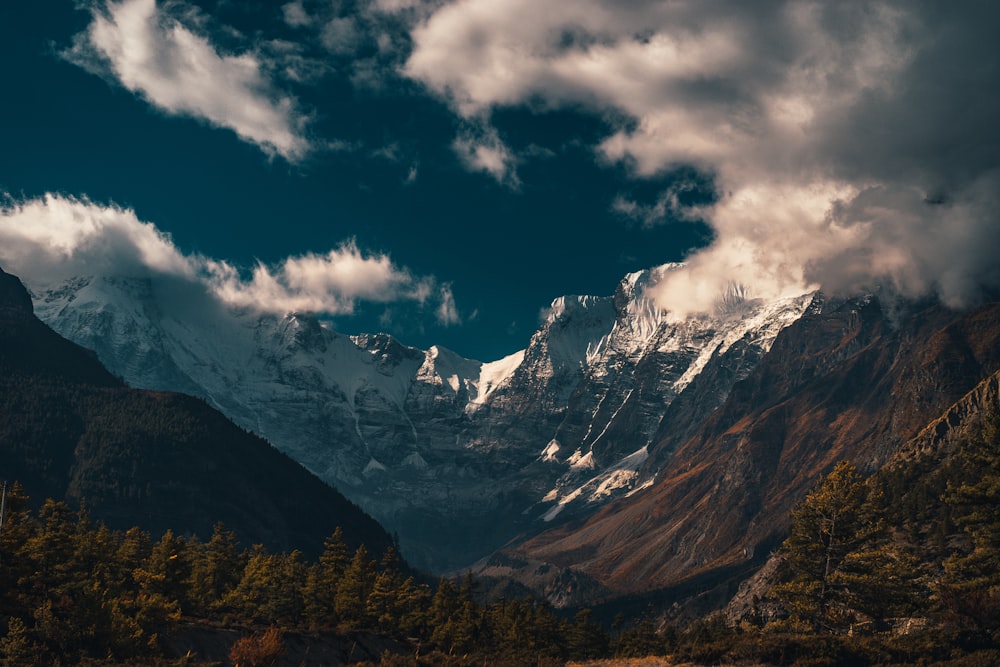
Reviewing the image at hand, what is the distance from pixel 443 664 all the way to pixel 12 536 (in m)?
38.6

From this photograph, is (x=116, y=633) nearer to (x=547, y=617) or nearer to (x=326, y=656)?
(x=326, y=656)

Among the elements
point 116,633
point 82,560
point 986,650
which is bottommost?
point 986,650

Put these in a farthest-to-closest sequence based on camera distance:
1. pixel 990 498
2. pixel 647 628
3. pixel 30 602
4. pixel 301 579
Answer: pixel 647 628
pixel 301 579
pixel 30 602
pixel 990 498

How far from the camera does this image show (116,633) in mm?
73562

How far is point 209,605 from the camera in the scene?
121m

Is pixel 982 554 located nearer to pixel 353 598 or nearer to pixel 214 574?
pixel 353 598

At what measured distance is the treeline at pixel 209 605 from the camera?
71938 millimetres

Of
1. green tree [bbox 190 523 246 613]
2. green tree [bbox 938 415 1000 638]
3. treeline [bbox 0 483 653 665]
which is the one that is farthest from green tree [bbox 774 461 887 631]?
green tree [bbox 190 523 246 613]

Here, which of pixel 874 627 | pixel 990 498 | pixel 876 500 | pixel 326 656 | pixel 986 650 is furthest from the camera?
pixel 326 656

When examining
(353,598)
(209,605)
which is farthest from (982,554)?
(209,605)

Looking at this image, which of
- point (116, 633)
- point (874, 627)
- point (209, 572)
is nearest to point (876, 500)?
point (874, 627)

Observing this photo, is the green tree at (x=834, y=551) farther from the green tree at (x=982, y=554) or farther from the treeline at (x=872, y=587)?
the green tree at (x=982, y=554)

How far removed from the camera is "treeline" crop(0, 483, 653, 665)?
71.9m

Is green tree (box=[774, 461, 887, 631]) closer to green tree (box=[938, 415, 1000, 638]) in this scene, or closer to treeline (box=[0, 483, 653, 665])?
green tree (box=[938, 415, 1000, 638])
